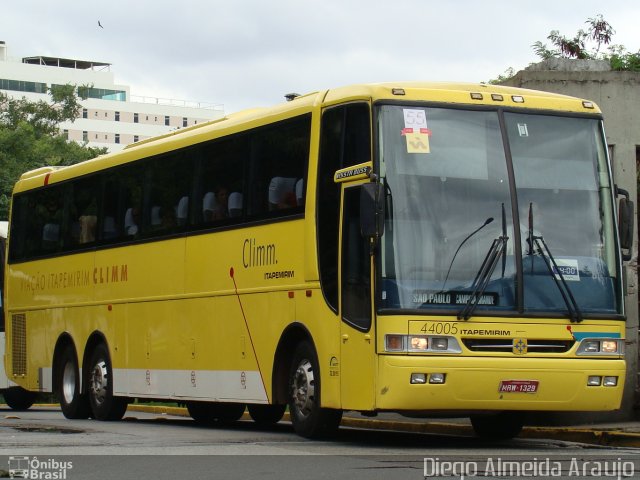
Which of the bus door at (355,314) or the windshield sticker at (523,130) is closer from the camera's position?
the bus door at (355,314)

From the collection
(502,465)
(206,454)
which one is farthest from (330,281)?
(502,465)

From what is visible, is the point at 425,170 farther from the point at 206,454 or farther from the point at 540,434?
the point at 540,434

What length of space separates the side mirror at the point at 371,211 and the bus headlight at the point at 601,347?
7.87 feet

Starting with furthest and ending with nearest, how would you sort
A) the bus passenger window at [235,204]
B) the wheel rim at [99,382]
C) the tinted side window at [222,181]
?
the wheel rim at [99,382]
the tinted side window at [222,181]
the bus passenger window at [235,204]

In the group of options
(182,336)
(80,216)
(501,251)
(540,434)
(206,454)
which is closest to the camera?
(206,454)

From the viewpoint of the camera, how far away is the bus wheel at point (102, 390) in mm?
20422

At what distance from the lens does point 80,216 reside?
850 inches

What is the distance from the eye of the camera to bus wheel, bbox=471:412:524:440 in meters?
16.0

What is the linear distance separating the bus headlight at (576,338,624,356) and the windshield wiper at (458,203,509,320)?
1.16m

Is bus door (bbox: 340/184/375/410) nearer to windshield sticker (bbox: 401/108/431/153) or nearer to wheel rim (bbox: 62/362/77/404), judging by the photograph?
windshield sticker (bbox: 401/108/431/153)

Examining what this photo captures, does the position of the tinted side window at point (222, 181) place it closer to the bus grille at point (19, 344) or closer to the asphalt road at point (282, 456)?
the asphalt road at point (282, 456)

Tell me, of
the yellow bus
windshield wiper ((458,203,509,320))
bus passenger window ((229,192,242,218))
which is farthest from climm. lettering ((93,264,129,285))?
windshield wiper ((458,203,509,320))

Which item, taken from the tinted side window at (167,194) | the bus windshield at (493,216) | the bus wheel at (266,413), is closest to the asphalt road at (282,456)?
the bus windshield at (493,216)

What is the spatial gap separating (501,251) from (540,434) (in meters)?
4.01
